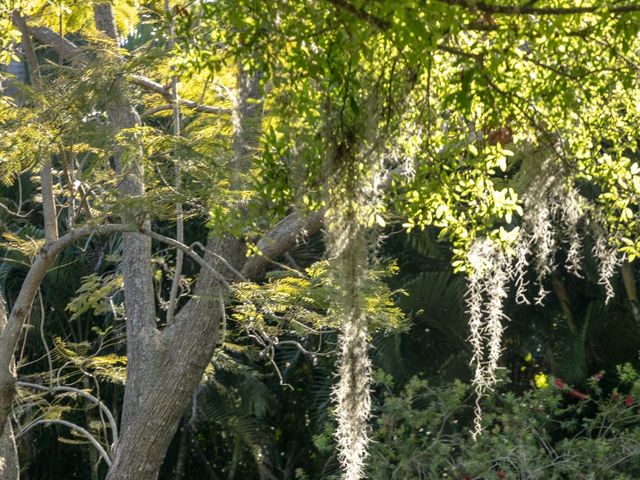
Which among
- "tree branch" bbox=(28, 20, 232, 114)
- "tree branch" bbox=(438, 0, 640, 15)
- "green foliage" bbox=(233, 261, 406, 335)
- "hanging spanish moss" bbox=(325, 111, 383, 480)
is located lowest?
"hanging spanish moss" bbox=(325, 111, 383, 480)

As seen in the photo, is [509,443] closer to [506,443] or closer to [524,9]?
[506,443]

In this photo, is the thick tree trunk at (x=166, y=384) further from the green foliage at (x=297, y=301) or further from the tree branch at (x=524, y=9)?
the tree branch at (x=524, y=9)

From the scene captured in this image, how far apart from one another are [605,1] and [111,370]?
6.94 meters

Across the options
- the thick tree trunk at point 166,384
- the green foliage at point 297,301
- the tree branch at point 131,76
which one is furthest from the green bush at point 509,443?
the tree branch at point 131,76

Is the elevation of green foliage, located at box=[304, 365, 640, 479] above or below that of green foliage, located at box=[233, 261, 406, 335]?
below

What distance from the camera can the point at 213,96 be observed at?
863 centimetres

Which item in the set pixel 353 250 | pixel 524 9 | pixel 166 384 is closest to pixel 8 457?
pixel 166 384

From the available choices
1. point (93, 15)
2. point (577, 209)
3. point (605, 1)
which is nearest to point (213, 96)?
point (93, 15)

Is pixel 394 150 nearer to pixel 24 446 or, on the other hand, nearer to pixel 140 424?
pixel 140 424

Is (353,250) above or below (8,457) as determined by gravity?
below

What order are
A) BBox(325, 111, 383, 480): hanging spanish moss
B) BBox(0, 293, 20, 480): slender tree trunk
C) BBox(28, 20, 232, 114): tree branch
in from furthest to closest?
BBox(28, 20, 232, 114): tree branch → BBox(0, 293, 20, 480): slender tree trunk → BBox(325, 111, 383, 480): hanging spanish moss

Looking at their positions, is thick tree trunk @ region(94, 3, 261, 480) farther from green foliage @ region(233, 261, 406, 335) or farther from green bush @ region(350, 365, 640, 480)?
green bush @ region(350, 365, 640, 480)

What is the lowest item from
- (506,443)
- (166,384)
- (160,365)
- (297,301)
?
(506,443)

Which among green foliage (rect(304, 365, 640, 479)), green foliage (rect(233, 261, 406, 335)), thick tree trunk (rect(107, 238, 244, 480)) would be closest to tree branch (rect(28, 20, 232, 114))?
thick tree trunk (rect(107, 238, 244, 480))
